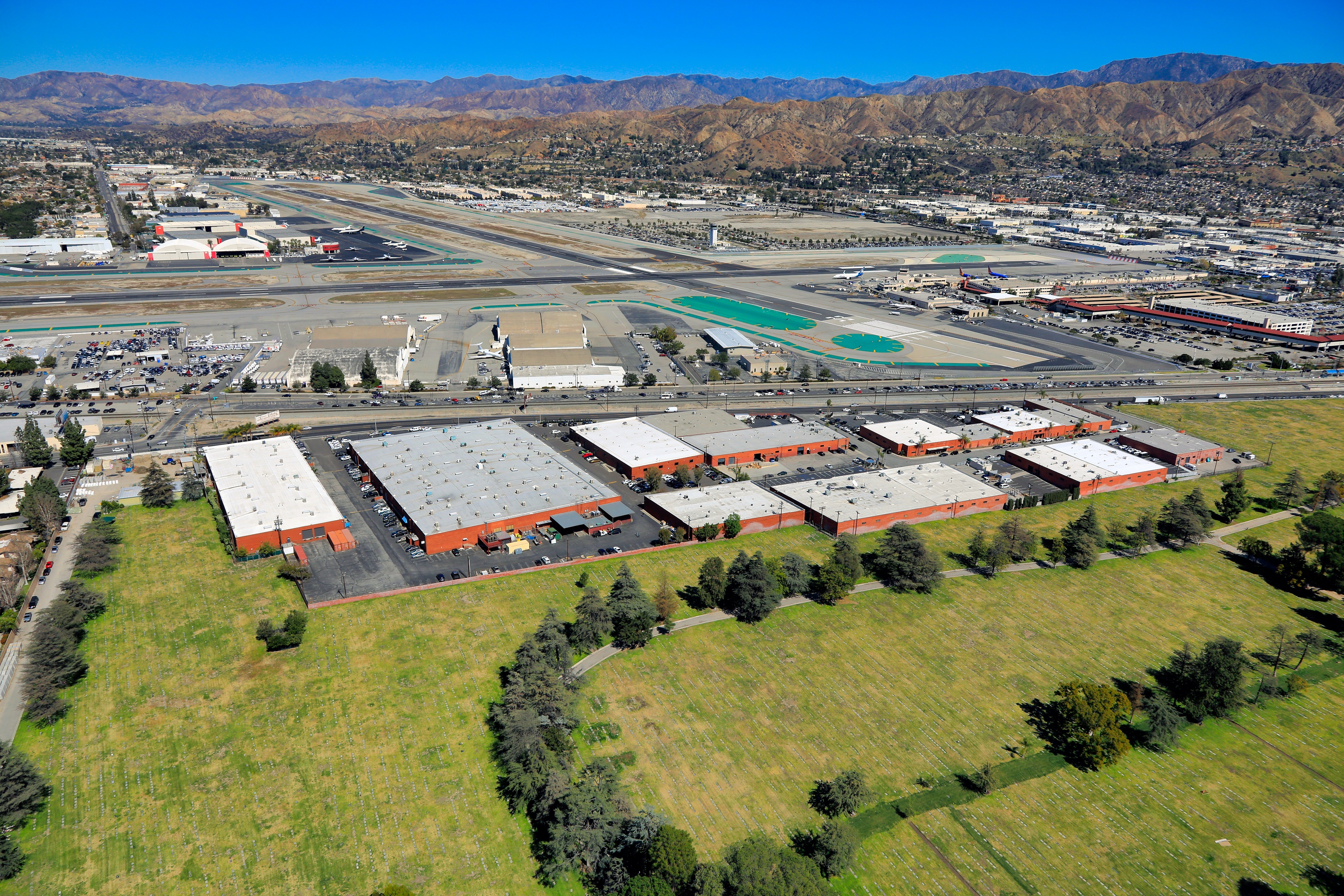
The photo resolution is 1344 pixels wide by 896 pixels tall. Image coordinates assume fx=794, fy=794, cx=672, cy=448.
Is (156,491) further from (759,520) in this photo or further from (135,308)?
(135,308)

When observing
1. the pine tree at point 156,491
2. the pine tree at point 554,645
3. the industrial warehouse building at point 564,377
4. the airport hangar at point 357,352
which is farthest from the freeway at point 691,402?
the pine tree at point 554,645

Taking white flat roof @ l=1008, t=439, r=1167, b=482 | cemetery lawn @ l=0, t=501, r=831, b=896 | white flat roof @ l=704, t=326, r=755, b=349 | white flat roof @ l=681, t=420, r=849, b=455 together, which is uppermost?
white flat roof @ l=704, t=326, r=755, b=349

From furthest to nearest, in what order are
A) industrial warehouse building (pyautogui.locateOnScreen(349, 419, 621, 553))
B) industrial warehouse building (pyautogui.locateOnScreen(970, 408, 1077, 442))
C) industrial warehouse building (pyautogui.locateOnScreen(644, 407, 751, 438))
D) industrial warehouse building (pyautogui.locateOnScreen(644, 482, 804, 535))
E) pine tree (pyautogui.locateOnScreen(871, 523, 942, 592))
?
industrial warehouse building (pyautogui.locateOnScreen(970, 408, 1077, 442)) → industrial warehouse building (pyautogui.locateOnScreen(644, 407, 751, 438)) → industrial warehouse building (pyautogui.locateOnScreen(644, 482, 804, 535)) → industrial warehouse building (pyautogui.locateOnScreen(349, 419, 621, 553)) → pine tree (pyautogui.locateOnScreen(871, 523, 942, 592))

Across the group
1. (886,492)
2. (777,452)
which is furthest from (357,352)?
(886,492)

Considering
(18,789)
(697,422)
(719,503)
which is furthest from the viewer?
(697,422)

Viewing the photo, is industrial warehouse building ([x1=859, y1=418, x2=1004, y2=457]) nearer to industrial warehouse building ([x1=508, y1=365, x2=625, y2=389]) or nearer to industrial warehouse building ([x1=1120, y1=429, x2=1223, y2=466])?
industrial warehouse building ([x1=1120, y1=429, x2=1223, y2=466])

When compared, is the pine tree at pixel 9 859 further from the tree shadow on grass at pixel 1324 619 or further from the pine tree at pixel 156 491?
the tree shadow on grass at pixel 1324 619

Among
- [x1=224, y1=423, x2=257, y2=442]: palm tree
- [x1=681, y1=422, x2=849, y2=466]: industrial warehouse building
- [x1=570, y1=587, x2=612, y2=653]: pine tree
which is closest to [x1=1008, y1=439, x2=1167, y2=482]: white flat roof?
[x1=681, y1=422, x2=849, y2=466]: industrial warehouse building
